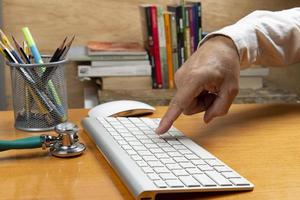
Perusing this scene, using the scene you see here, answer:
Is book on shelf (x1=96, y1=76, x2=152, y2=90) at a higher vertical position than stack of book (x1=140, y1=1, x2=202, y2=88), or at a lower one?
lower

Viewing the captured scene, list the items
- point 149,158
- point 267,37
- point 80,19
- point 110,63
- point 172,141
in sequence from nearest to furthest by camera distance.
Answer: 1. point 149,158
2. point 172,141
3. point 267,37
4. point 110,63
5. point 80,19

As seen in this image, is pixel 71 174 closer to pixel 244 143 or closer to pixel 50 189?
pixel 50 189

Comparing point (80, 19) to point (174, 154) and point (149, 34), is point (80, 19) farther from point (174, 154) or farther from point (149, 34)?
point (174, 154)

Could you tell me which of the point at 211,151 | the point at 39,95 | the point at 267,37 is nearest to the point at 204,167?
the point at 211,151

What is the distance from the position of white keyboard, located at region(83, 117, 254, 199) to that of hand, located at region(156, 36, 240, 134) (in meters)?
0.05

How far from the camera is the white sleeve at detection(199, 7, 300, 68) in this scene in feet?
2.98

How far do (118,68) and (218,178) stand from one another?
4.14ft

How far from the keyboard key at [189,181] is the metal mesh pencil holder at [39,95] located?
0.36 meters

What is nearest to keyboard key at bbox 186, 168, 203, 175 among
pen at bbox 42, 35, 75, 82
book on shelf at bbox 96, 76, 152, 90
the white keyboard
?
the white keyboard

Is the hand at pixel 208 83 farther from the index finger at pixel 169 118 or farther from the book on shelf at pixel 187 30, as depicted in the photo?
the book on shelf at pixel 187 30

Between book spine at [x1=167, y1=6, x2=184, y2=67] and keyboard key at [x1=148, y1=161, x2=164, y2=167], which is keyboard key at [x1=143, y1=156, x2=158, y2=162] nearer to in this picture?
keyboard key at [x1=148, y1=161, x2=164, y2=167]

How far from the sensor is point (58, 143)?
2.44ft

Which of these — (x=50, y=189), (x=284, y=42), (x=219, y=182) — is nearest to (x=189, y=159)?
(x=219, y=182)

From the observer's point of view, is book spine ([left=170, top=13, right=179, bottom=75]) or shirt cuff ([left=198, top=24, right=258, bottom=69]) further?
book spine ([left=170, top=13, right=179, bottom=75])
